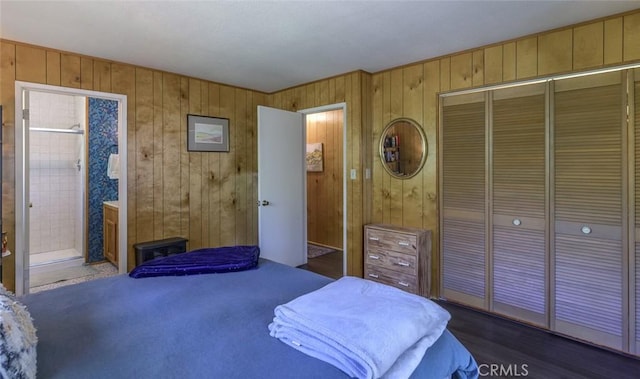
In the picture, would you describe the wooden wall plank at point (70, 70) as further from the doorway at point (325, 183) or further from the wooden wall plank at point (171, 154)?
the doorway at point (325, 183)

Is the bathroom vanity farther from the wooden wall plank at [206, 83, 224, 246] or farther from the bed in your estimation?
the bed

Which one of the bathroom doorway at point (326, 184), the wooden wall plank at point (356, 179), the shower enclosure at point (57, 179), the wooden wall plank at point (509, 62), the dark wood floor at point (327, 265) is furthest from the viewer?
the bathroom doorway at point (326, 184)

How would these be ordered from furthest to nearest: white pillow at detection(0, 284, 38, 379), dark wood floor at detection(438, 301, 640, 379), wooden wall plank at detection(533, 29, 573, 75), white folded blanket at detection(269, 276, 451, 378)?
wooden wall plank at detection(533, 29, 573, 75) → dark wood floor at detection(438, 301, 640, 379) → white folded blanket at detection(269, 276, 451, 378) → white pillow at detection(0, 284, 38, 379)

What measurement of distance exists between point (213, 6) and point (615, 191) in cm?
301

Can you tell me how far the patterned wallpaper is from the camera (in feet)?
14.6

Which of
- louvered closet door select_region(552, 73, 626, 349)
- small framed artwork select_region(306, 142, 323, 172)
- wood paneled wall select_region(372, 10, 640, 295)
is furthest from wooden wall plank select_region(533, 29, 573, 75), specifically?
small framed artwork select_region(306, 142, 323, 172)

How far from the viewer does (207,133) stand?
157 inches

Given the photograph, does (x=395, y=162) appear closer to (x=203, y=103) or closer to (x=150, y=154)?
(x=203, y=103)

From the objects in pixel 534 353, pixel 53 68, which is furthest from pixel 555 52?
pixel 53 68

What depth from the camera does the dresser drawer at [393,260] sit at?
3.14 m

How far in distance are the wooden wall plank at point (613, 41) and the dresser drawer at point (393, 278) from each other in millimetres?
2236

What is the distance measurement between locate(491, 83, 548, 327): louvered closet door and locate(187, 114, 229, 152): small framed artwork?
2962 millimetres

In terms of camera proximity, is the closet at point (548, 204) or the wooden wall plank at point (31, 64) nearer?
the closet at point (548, 204)

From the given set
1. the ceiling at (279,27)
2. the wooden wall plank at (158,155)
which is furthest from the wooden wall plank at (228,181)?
the ceiling at (279,27)
